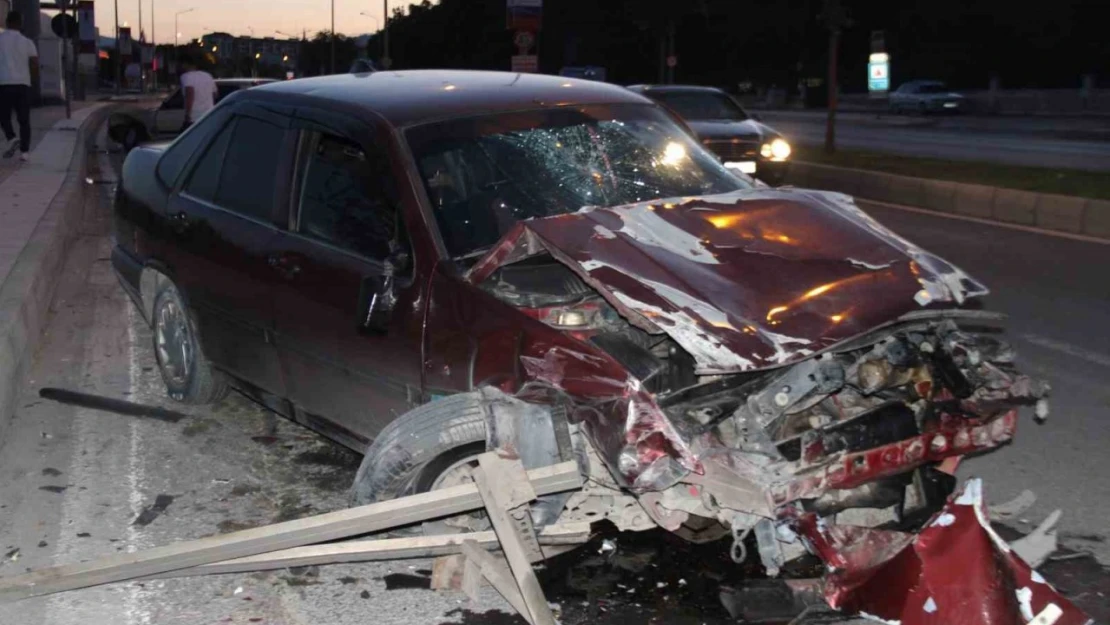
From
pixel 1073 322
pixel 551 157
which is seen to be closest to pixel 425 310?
pixel 551 157

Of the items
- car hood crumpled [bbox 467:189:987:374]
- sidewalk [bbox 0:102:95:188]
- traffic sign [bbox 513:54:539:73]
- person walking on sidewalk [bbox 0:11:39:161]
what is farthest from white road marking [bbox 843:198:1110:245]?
sidewalk [bbox 0:102:95:188]

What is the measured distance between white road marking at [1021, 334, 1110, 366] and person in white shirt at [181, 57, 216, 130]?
1093 centimetres

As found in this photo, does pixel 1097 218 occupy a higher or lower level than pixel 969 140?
lower

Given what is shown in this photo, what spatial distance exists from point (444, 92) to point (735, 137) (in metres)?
9.92

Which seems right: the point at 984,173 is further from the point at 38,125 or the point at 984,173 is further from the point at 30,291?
the point at 38,125

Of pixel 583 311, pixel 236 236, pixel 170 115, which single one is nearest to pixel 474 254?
pixel 583 311

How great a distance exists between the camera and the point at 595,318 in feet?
14.4

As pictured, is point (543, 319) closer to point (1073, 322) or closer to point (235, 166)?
point (235, 166)

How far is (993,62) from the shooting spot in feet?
191

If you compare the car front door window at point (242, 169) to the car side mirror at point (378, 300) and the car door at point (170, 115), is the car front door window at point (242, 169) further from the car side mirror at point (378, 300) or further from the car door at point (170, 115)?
the car door at point (170, 115)

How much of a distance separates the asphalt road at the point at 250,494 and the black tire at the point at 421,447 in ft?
1.27

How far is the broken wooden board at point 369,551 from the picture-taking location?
4164 millimetres

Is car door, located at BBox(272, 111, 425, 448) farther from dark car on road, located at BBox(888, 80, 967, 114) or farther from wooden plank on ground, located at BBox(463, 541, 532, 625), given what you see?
dark car on road, located at BBox(888, 80, 967, 114)

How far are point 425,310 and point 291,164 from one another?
4.08 feet
